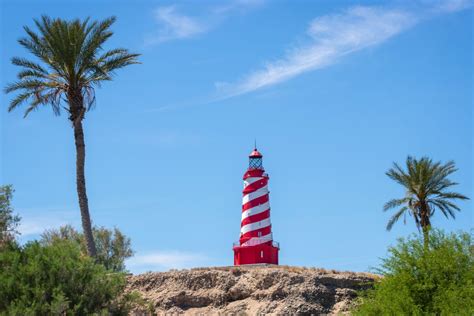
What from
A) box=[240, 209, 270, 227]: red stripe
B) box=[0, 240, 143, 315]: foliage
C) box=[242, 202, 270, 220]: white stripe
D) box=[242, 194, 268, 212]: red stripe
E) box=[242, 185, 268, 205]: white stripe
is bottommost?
box=[0, 240, 143, 315]: foliage

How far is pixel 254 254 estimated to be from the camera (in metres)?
44.1

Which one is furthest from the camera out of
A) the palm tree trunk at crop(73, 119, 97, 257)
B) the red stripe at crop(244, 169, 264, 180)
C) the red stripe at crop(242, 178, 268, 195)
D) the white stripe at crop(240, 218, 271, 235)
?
the red stripe at crop(244, 169, 264, 180)

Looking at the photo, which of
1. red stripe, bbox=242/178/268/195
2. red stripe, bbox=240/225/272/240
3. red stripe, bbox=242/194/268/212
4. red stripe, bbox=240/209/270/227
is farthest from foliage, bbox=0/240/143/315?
red stripe, bbox=242/178/268/195

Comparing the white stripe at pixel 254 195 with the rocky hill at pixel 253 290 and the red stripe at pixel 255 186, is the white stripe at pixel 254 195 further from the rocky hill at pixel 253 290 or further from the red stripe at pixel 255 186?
the rocky hill at pixel 253 290

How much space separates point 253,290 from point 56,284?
27.0 feet

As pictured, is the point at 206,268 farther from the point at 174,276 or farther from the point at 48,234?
the point at 48,234

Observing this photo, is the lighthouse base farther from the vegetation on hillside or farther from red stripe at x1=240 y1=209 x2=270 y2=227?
the vegetation on hillside

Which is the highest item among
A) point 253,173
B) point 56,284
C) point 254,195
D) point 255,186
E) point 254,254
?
point 253,173

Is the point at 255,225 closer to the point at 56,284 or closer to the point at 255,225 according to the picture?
the point at 255,225

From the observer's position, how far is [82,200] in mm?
36344

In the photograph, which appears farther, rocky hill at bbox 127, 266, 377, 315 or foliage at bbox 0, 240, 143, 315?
rocky hill at bbox 127, 266, 377, 315

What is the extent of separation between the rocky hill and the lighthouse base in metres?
9.61

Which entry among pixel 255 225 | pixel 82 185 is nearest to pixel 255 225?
pixel 255 225

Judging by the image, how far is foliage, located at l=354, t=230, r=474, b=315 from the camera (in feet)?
98.1
